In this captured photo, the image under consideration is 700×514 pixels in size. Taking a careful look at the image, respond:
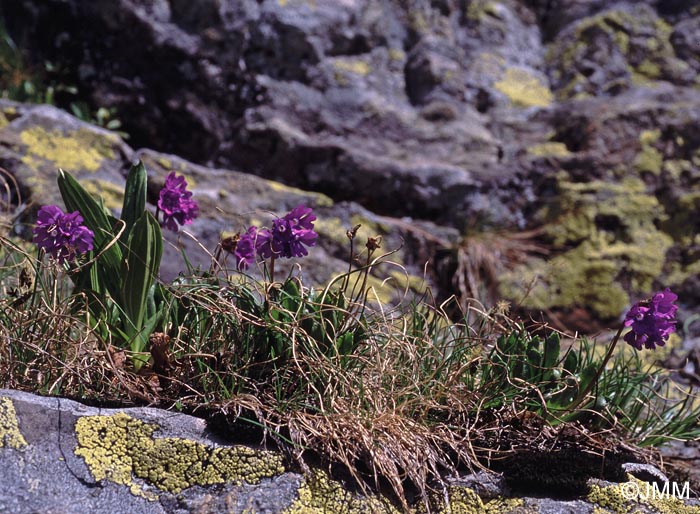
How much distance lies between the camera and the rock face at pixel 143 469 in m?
1.96

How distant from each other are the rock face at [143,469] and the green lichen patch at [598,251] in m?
2.43

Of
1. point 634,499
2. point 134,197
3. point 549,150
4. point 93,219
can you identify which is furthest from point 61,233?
point 549,150

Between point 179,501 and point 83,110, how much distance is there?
135 inches

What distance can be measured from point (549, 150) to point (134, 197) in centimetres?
312

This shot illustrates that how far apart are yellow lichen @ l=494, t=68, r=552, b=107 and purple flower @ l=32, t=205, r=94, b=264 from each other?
3755 mm

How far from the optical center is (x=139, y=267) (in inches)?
100

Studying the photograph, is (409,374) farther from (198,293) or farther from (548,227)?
(548,227)

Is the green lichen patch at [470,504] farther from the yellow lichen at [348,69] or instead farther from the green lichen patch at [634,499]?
the yellow lichen at [348,69]

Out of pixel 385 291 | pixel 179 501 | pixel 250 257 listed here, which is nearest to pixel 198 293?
pixel 250 257

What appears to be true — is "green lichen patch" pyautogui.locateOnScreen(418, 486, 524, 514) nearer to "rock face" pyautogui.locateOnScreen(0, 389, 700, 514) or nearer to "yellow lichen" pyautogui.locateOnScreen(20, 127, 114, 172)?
"rock face" pyautogui.locateOnScreen(0, 389, 700, 514)

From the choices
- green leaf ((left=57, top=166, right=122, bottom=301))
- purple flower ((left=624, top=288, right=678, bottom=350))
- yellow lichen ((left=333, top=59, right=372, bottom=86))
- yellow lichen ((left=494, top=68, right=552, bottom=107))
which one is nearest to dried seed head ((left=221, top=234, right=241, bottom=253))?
green leaf ((left=57, top=166, right=122, bottom=301))

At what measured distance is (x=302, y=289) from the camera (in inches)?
98.9

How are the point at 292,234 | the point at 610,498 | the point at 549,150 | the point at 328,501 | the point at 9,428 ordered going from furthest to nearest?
the point at 549,150 → the point at 292,234 → the point at 610,498 → the point at 328,501 → the point at 9,428

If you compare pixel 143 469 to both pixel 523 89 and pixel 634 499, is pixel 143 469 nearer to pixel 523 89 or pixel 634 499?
pixel 634 499
